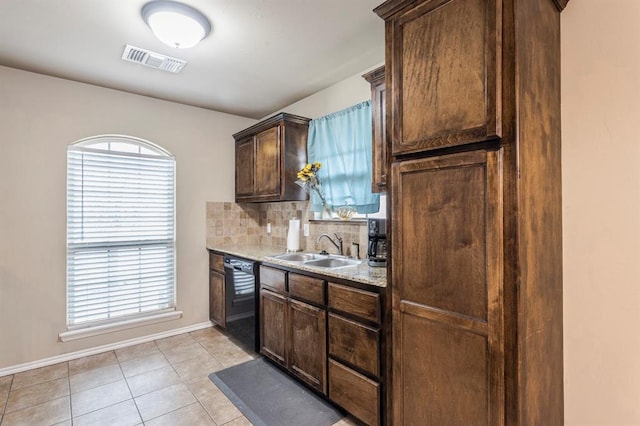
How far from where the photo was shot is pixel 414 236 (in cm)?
145

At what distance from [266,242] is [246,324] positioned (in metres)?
1.22

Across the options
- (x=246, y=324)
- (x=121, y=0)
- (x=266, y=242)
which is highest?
(x=121, y=0)

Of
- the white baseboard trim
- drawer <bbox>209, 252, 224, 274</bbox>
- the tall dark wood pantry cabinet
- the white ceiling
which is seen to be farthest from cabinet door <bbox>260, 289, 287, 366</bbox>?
the white ceiling

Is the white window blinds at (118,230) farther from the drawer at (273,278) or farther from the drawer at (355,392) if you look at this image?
the drawer at (355,392)

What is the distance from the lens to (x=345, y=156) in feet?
9.03

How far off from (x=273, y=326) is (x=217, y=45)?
85.9 inches

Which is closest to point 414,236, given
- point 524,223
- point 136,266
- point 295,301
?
point 524,223

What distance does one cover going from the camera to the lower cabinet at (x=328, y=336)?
1771 mm

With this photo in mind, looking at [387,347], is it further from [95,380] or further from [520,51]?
[95,380]

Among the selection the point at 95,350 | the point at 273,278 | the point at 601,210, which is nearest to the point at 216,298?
the point at 95,350

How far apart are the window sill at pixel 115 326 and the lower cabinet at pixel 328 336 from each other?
1.34m

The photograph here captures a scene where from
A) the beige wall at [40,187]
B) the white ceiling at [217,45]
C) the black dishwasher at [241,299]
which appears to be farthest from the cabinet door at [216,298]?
the white ceiling at [217,45]

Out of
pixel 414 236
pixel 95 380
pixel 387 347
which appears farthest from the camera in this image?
pixel 95 380

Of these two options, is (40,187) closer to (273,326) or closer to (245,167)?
(245,167)
